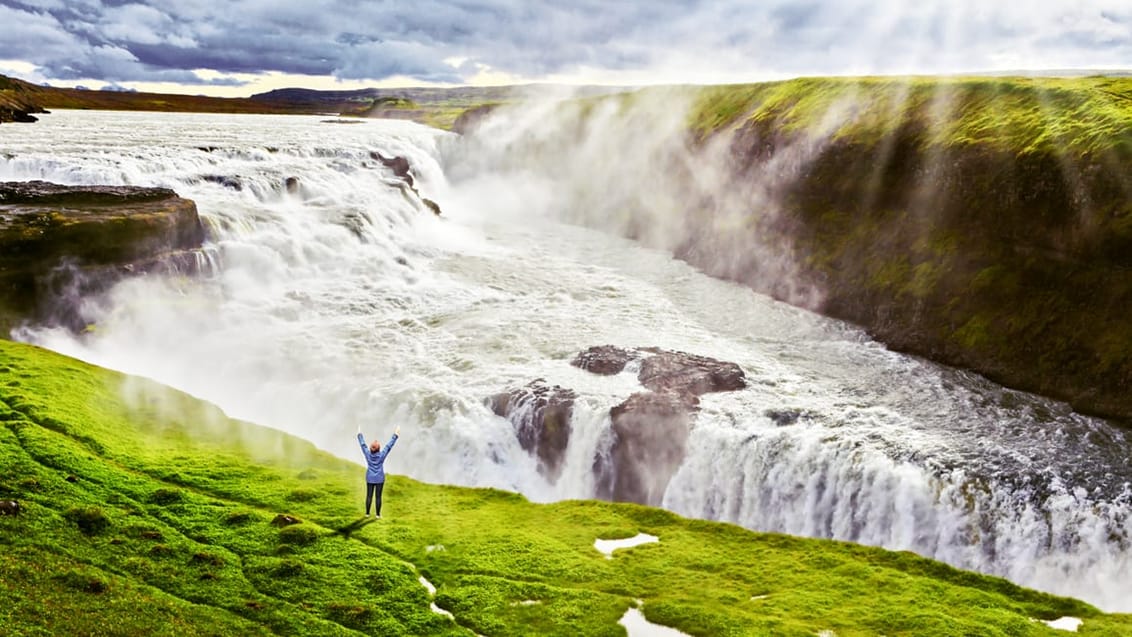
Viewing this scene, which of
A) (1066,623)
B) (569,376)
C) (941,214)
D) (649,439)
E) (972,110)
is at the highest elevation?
(972,110)

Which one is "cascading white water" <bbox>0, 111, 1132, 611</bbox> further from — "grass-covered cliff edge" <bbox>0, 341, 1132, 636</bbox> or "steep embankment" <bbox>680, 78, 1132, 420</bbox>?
"grass-covered cliff edge" <bbox>0, 341, 1132, 636</bbox>

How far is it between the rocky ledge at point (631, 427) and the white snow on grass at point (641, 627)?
38.6 feet

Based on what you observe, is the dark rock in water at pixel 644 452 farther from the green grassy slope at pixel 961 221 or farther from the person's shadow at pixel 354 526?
the green grassy slope at pixel 961 221

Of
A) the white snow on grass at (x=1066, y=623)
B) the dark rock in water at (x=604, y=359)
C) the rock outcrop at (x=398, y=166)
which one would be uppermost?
the rock outcrop at (x=398, y=166)

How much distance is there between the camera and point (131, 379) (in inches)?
1210

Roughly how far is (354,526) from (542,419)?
39.1 feet

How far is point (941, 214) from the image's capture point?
144 ft

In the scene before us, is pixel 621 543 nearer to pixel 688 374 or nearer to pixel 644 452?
pixel 644 452

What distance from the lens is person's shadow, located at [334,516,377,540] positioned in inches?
802

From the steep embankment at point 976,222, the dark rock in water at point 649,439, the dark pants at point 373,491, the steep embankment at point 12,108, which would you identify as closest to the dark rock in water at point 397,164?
the steep embankment at point 976,222

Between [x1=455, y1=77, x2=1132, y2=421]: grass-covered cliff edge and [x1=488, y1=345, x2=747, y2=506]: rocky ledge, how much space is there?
1385 centimetres

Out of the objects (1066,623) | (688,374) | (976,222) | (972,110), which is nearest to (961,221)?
(976,222)

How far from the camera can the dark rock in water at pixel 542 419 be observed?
31281 mm

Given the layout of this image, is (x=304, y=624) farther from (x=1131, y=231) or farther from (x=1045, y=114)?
(x=1045, y=114)
